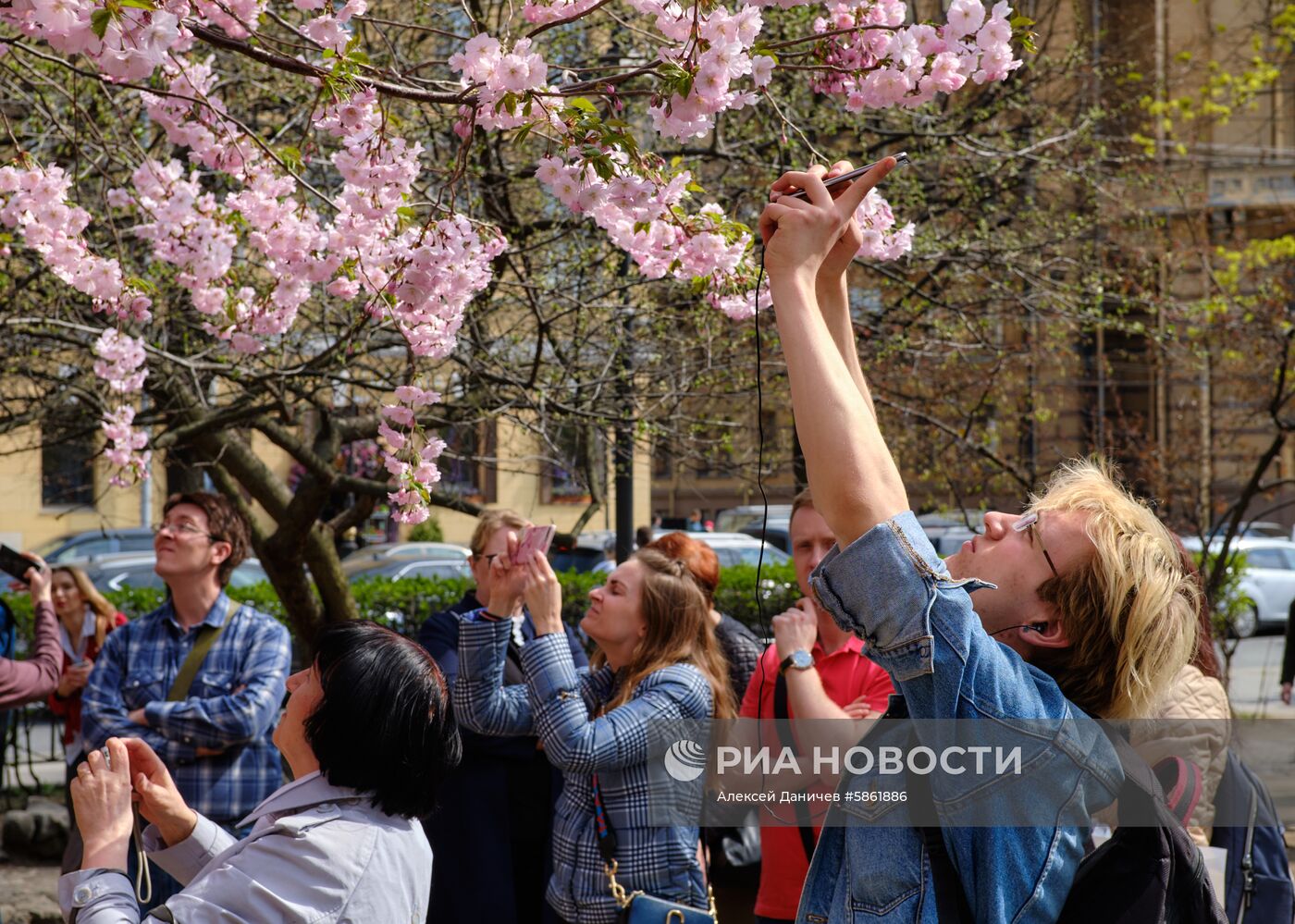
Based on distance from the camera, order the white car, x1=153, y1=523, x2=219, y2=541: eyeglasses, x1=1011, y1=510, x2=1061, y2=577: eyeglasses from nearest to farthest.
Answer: x1=1011, y1=510, x2=1061, y2=577: eyeglasses < x1=153, y1=523, x2=219, y2=541: eyeglasses < the white car

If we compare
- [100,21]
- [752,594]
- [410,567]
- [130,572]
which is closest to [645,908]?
[100,21]

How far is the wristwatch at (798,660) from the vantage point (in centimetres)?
349

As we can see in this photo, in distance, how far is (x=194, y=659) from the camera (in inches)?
173

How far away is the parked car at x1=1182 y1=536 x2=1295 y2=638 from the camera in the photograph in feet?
70.1

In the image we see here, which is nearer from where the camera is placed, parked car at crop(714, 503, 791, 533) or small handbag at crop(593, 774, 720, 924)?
small handbag at crop(593, 774, 720, 924)

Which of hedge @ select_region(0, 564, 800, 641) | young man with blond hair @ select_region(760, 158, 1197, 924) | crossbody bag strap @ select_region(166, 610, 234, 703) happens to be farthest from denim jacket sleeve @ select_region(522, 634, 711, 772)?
hedge @ select_region(0, 564, 800, 641)

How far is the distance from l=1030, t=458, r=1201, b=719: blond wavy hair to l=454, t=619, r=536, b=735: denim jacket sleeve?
7.32 ft

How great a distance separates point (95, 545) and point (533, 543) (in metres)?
21.3

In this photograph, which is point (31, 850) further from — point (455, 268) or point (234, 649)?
point (455, 268)

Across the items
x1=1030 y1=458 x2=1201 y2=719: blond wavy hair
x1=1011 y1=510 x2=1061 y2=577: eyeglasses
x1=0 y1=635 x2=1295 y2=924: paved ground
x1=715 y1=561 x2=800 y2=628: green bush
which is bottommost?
x1=0 y1=635 x2=1295 y2=924: paved ground

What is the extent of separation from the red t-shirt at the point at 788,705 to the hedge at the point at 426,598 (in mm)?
6104

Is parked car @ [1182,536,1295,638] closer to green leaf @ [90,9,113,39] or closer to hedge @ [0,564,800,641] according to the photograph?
hedge @ [0,564,800,641]

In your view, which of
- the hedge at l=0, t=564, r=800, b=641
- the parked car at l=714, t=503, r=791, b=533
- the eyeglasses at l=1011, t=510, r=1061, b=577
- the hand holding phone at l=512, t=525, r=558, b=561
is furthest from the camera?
the parked car at l=714, t=503, r=791, b=533

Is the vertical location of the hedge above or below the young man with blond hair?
below
